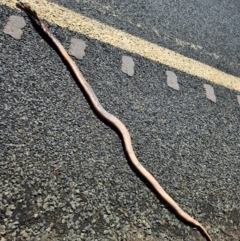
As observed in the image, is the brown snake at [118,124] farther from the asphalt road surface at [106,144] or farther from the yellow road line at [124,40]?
the yellow road line at [124,40]

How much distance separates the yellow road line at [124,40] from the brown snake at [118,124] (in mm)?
204

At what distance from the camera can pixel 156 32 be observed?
159 inches

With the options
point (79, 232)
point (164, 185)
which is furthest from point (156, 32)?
point (79, 232)

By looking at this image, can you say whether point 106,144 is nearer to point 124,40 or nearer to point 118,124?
point 118,124

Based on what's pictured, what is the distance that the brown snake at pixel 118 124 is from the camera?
2.49 meters

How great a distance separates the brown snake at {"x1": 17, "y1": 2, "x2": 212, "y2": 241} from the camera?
2494 millimetres

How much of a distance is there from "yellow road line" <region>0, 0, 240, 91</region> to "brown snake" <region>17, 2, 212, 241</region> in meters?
0.20

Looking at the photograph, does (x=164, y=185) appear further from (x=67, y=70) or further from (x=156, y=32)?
(x=156, y=32)

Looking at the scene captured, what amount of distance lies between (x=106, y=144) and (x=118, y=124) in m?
0.24

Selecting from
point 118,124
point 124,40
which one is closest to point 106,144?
point 118,124

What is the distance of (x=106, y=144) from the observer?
2.71 meters

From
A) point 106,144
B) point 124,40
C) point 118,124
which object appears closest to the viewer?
point 106,144

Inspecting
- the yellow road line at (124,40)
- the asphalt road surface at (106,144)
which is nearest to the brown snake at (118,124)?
the asphalt road surface at (106,144)

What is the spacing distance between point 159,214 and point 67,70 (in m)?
1.60
